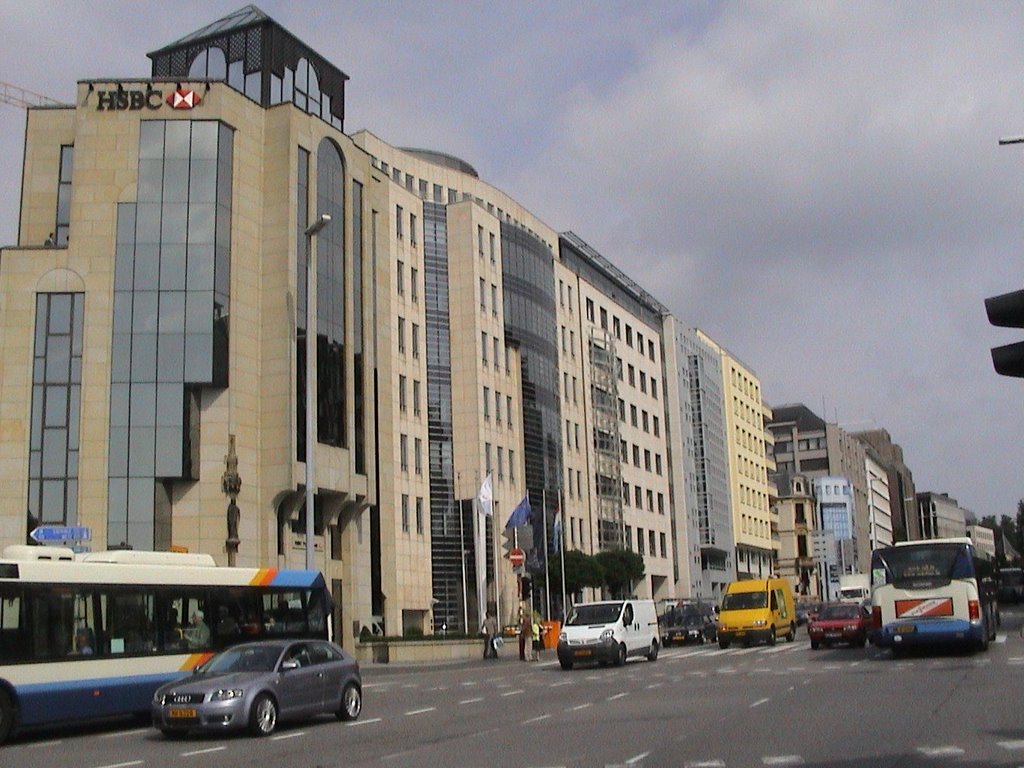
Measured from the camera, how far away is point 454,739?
15961 millimetres

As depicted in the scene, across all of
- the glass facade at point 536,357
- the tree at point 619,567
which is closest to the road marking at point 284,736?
the glass facade at point 536,357

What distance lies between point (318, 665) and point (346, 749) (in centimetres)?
365

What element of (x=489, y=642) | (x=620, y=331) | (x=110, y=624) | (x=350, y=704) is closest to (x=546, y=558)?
(x=489, y=642)

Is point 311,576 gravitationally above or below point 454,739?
above

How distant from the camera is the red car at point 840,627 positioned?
38531 millimetres

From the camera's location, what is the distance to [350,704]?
19.5 metres

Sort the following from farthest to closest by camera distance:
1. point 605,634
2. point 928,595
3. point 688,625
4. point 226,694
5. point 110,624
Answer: point 688,625, point 605,634, point 928,595, point 110,624, point 226,694

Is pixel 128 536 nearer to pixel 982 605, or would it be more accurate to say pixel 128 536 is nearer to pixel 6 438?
pixel 6 438

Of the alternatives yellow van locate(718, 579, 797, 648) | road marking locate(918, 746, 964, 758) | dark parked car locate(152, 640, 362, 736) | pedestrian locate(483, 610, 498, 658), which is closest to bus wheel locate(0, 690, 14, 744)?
dark parked car locate(152, 640, 362, 736)

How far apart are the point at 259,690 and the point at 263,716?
0.36 meters

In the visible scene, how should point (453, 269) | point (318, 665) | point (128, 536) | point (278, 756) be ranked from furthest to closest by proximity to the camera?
1. point (453, 269)
2. point (128, 536)
3. point (318, 665)
4. point (278, 756)

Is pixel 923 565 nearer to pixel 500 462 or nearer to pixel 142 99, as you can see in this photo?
pixel 142 99

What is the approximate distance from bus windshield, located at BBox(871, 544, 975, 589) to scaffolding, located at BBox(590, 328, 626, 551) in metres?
53.2

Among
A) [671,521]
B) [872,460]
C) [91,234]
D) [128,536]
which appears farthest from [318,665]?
[872,460]
